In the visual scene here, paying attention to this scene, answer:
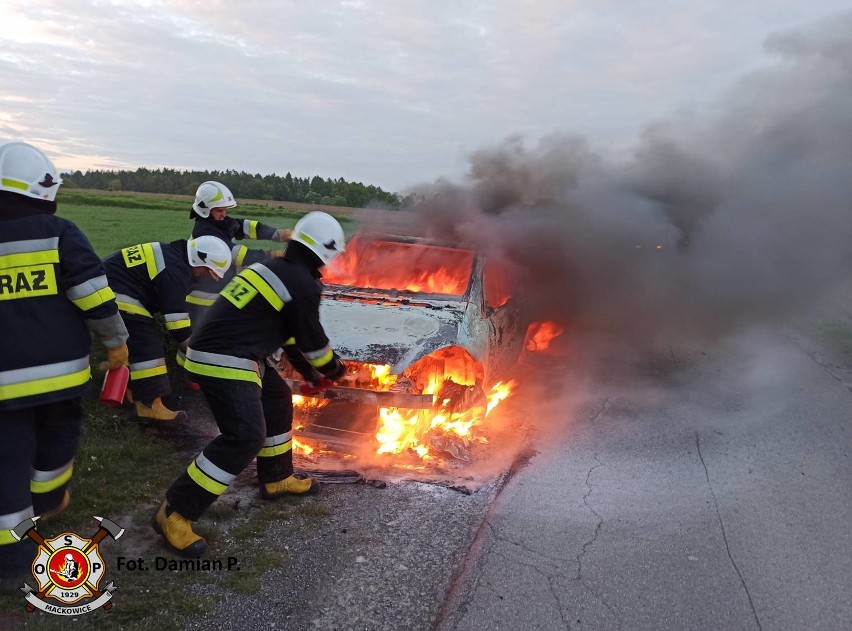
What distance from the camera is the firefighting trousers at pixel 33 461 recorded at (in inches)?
120

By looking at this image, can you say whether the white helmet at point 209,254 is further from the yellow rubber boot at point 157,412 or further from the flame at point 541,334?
the flame at point 541,334

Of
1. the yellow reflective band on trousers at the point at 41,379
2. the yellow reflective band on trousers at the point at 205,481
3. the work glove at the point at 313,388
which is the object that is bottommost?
the yellow reflective band on trousers at the point at 205,481

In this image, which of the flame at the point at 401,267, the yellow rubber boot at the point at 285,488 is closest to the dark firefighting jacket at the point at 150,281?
the flame at the point at 401,267

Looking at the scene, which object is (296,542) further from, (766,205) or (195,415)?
(766,205)

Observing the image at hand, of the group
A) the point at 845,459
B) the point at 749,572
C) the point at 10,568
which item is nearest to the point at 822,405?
the point at 845,459

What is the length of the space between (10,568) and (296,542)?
1408 millimetres

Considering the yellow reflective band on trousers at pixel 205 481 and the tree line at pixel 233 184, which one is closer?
the yellow reflective band on trousers at pixel 205 481

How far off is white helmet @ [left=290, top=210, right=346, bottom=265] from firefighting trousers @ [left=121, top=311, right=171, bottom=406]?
2.30m

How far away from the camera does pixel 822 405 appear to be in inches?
261

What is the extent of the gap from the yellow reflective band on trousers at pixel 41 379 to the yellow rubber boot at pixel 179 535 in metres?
0.88

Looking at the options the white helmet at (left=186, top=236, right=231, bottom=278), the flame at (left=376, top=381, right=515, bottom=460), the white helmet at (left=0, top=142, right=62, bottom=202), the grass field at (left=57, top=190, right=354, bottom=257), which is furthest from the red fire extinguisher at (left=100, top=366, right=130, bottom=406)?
the grass field at (left=57, top=190, right=354, bottom=257)

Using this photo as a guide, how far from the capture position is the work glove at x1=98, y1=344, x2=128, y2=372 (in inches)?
140

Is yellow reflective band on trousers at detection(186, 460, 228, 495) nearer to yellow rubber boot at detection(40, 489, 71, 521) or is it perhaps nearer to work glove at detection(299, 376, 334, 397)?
yellow rubber boot at detection(40, 489, 71, 521)

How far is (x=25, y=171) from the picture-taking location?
304cm
